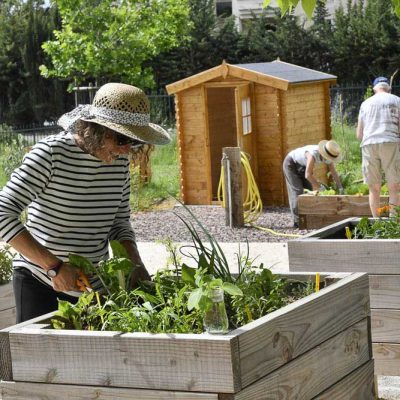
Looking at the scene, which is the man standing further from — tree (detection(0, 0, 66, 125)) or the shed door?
tree (detection(0, 0, 66, 125))

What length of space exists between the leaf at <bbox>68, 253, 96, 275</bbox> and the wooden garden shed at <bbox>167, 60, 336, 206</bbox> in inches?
418

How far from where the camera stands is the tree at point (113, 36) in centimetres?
2097

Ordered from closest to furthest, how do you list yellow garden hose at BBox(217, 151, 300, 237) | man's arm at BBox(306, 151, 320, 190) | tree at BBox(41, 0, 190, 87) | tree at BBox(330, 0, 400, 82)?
Answer: man's arm at BBox(306, 151, 320, 190)
yellow garden hose at BBox(217, 151, 300, 237)
tree at BBox(41, 0, 190, 87)
tree at BBox(330, 0, 400, 82)

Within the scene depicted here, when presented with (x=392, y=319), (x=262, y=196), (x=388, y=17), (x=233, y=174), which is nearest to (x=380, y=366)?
(x=392, y=319)

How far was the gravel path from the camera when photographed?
496 inches

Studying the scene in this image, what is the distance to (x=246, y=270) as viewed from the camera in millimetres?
4227

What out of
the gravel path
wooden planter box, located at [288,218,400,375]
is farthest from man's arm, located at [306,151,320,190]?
wooden planter box, located at [288,218,400,375]

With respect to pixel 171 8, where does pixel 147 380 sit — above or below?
below

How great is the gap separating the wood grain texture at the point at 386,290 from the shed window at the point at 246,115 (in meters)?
9.47

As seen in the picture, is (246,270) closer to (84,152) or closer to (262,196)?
(84,152)

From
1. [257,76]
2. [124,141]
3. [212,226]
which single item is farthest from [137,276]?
[257,76]

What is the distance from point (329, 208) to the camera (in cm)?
1244

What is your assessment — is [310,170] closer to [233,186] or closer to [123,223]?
[233,186]

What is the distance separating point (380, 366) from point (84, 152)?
2196mm
